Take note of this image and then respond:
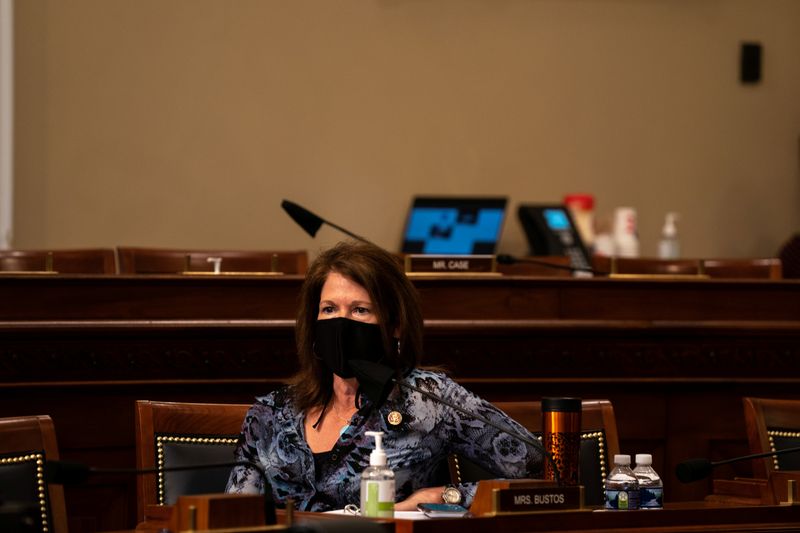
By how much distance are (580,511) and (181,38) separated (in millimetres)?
4760

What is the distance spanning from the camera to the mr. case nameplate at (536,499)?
2.01 m

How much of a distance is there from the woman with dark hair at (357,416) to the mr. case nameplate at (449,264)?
1403 mm

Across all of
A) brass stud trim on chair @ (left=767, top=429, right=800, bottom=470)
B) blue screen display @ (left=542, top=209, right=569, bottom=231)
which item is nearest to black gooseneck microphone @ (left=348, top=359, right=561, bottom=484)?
brass stud trim on chair @ (left=767, top=429, right=800, bottom=470)

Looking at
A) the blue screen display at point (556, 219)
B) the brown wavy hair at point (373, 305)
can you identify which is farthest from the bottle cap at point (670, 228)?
the brown wavy hair at point (373, 305)

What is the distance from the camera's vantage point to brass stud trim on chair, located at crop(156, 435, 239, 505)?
262 centimetres

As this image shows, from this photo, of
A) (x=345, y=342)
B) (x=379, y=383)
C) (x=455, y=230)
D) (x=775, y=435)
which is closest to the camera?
(x=379, y=383)

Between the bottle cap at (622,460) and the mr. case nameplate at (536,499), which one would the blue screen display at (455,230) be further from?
the mr. case nameplate at (536,499)

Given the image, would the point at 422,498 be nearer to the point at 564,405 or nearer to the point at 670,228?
the point at 564,405

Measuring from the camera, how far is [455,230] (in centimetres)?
642

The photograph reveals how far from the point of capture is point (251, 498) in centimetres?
180

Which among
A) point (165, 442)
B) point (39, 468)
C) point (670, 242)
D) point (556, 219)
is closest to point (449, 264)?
point (165, 442)

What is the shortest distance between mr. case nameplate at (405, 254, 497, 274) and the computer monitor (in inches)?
82.3

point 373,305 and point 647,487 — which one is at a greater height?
point 373,305

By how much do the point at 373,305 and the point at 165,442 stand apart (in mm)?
507
